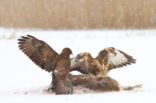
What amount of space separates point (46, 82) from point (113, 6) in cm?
439

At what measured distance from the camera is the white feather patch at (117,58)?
2971mm

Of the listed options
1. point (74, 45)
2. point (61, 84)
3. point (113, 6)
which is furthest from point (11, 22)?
point (61, 84)

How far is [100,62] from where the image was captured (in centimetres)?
294

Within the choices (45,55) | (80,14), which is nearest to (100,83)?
(45,55)

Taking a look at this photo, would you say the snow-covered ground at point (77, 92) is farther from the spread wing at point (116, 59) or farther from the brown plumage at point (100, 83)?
the spread wing at point (116, 59)

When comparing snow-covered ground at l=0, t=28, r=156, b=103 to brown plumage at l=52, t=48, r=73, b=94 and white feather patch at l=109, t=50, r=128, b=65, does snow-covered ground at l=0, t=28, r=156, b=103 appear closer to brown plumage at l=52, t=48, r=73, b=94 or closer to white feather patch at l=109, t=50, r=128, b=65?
brown plumage at l=52, t=48, r=73, b=94

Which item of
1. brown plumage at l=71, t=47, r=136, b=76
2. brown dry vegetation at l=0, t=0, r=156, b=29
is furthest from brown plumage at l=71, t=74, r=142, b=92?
brown dry vegetation at l=0, t=0, r=156, b=29

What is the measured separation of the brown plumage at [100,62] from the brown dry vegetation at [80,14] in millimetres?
4556

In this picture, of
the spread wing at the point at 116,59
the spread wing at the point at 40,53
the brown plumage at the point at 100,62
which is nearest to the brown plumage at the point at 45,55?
the spread wing at the point at 40,53

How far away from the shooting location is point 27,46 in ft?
9.43

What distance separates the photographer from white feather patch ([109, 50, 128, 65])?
9.75ft

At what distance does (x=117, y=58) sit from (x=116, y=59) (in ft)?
0.04

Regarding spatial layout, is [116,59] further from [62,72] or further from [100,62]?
[62,72]

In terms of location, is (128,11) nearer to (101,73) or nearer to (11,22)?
(11,22)
